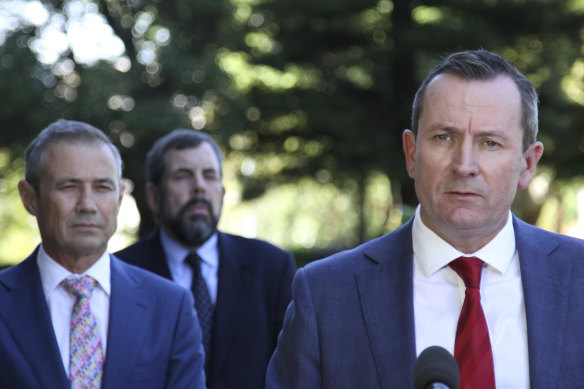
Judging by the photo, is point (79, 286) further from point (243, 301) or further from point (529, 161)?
point (529, 161)

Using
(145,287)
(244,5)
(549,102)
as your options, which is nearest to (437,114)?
(145,287)

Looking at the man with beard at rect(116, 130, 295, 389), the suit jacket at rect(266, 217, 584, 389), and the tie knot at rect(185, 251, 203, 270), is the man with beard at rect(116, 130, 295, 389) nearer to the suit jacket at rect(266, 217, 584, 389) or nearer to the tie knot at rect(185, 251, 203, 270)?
the tie knot at rect(185, 251, 203, 270)

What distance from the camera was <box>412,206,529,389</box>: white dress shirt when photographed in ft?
8.20

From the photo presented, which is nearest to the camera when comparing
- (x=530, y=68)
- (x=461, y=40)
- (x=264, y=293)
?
(x=264, y=293)

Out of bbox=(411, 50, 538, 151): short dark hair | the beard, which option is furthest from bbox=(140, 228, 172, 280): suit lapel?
bbox=(411, 50, 538, 151): short dark hair

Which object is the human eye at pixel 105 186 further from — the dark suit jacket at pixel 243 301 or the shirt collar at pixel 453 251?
the shirt collar at pixel 453 251

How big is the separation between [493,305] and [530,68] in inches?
601

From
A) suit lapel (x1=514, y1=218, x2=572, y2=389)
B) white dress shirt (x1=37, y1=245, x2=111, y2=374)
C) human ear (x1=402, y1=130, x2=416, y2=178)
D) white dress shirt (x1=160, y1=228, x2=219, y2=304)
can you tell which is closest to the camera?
suit lapel (x1=514, y1=218, x2=572, y2=389)

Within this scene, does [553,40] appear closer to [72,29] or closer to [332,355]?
[72,29]

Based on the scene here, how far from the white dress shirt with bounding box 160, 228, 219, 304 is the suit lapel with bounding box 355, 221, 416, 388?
215 cm

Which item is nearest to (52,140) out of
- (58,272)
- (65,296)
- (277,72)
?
(58,272)

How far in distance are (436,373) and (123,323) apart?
190 cm

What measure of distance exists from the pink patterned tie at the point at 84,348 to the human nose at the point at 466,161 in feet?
5.76

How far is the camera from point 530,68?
16.8 meters
